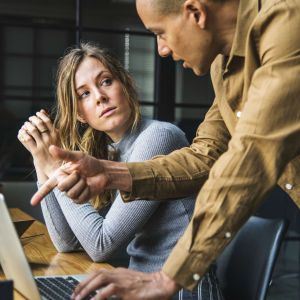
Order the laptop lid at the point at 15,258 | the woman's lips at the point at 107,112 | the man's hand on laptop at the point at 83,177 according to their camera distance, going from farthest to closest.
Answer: the woman's lips at the point at 107,112, the man's hand on laptop at the point at 83,177, the laptop lid at the point at 15,258

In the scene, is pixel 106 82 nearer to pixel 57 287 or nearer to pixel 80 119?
pixel 80 119

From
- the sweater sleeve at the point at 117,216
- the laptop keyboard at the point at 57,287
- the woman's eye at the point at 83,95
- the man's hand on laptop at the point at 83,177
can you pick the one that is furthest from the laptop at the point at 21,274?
the woman's eye at the point at 83,95

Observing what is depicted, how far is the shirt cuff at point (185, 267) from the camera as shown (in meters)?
1.13

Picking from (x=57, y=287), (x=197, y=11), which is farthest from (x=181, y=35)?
(x=57, y=287)

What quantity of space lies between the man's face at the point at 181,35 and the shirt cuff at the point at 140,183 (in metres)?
0.27

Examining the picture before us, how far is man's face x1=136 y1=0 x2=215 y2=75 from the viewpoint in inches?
54.6

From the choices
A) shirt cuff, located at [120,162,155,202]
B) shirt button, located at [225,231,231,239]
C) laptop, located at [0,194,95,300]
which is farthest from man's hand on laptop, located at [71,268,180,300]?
shirt cuff, located at [120,162,155,202]

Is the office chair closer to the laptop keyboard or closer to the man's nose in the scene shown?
the laptop keyboard

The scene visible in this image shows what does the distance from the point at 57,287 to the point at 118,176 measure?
0.29 m

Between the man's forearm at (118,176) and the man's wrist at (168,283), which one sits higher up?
the man's forearm at (118,176)

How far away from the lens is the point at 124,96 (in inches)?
90.1

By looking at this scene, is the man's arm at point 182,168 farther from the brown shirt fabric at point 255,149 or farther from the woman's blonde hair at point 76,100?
the woman's blonde hair at point 76,100

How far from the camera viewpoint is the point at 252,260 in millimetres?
2025

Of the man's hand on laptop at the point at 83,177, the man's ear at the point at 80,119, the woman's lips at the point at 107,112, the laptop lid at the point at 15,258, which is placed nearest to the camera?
the laptop lid at the point at 15,258
